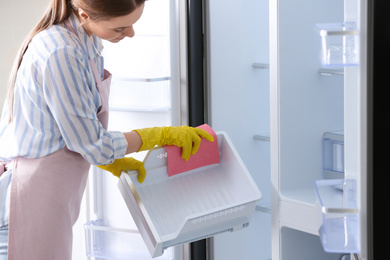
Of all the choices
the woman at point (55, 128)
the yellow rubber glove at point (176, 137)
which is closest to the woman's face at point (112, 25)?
the woman at point (55, 128)

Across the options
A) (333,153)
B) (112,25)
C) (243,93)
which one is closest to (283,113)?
(333,153)

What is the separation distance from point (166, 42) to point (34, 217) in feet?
2.79

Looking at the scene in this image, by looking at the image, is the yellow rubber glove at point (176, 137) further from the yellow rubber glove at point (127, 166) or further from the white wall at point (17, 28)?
the white wall at point (17, 28)

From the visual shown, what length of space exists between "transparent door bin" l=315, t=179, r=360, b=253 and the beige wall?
Answer: 4.62 ft

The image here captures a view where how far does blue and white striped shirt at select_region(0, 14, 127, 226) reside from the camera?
172 centimetres

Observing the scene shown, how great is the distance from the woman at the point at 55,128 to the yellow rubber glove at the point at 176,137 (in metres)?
0.05

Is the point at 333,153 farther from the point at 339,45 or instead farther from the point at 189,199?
the point at 339,45

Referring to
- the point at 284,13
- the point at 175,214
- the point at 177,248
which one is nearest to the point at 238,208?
the point at 175,214

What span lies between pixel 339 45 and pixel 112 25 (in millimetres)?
616

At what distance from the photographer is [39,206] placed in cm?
182

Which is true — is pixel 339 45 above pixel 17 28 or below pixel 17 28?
below

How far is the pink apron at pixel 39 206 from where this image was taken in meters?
1.81

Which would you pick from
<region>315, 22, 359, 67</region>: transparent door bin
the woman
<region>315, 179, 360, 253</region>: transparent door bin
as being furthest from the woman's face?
<region>315, 179, 360, 253</region>: transparent door bin

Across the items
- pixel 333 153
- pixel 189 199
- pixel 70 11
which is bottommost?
pixel 189 199
